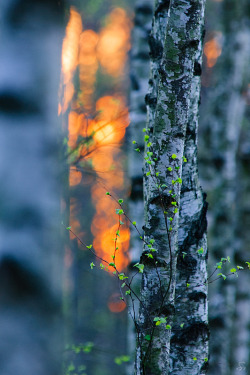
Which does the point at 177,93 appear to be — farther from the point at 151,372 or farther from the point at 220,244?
the point at 220,244

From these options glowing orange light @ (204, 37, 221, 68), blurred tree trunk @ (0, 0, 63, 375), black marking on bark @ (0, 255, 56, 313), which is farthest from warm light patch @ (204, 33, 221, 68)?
black marking on bark @ (0, 255, 56, 313)

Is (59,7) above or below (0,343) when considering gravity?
above

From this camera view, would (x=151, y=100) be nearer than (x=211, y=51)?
Yes

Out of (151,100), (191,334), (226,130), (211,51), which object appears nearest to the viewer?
(191,334)

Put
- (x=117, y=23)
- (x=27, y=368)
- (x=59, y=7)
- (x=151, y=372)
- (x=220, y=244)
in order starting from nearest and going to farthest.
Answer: (x=27, y=368) < (x=59, y=7) < (x=151, y=372) < (x=220, y=244) < (x=117, y=23)

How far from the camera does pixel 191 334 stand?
2.42m

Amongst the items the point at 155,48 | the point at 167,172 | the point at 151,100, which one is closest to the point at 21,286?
the point at 167,172

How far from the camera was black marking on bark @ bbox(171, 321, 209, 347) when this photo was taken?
2.42m

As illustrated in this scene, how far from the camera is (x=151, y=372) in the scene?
79.6 inches

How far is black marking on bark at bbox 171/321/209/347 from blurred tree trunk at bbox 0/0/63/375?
198 centimetres

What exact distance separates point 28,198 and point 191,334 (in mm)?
2125

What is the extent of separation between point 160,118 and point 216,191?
324 centimetres

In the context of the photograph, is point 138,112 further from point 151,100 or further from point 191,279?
point 191,279

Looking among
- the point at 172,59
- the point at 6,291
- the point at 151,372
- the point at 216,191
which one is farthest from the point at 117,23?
the point at 6,291
